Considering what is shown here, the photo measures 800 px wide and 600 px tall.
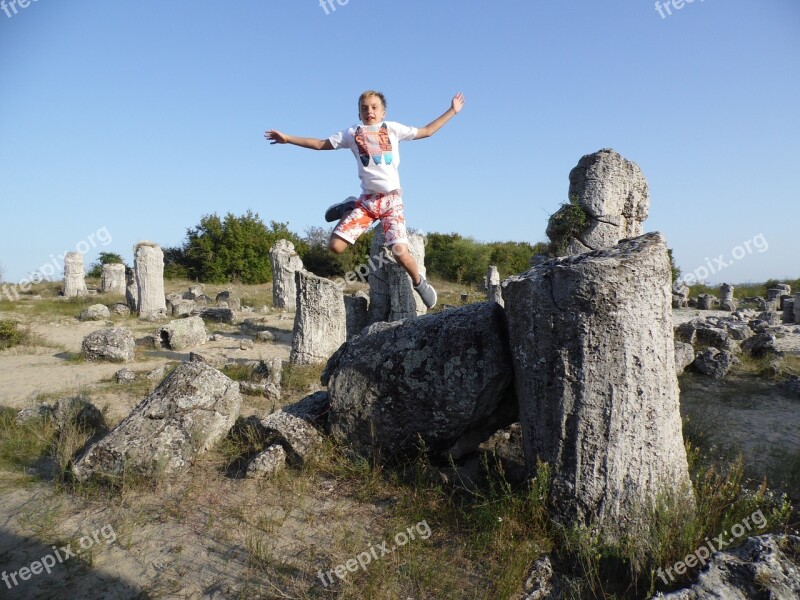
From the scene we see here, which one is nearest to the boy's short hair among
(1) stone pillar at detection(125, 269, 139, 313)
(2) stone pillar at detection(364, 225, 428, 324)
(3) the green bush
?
(2) stone pillar at detection(364, 225, 428, 324)

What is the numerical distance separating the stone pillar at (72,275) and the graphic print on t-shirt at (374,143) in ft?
76.0

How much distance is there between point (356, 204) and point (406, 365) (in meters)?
2.00

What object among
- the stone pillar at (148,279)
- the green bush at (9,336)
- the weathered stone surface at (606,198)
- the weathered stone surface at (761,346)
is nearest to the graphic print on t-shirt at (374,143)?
the weathered stone surface at (606,198)

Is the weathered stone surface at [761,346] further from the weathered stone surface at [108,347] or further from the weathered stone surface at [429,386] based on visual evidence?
the weathered stone surface at [108,347]

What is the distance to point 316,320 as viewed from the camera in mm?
9805

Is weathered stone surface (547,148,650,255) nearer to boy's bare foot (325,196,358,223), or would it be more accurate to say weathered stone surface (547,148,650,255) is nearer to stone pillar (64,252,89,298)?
boy's bare foot (325,196,358,223)

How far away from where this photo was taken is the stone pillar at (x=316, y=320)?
973cm

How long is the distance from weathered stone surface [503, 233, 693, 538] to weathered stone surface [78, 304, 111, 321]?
16851 millimetres

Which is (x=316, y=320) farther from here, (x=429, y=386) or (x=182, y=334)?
(x=429, y=386)

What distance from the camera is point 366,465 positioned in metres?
4.29

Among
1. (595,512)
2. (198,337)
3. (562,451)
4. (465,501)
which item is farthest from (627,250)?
(198,337)

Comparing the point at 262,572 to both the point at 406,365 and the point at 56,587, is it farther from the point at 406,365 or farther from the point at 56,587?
the point at 406,365

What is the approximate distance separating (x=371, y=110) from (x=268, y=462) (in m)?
3.51

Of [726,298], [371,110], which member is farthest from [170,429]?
[726,298]
